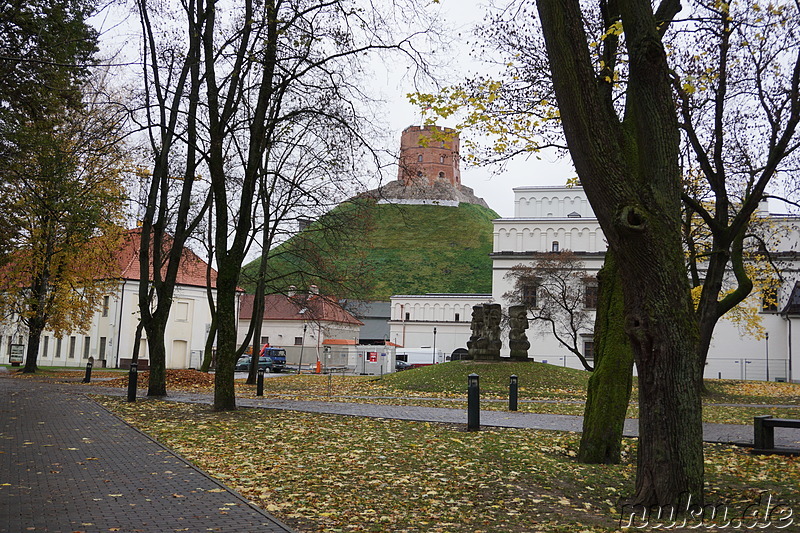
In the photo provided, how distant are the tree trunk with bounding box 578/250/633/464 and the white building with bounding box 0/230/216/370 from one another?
4421cm

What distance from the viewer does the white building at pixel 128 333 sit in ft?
172

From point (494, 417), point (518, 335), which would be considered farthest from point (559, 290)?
point (494, 417)

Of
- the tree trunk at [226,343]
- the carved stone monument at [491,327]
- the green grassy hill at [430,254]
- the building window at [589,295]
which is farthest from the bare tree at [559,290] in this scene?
the tree trunk at [226,343]

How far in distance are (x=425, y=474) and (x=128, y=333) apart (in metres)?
49.2

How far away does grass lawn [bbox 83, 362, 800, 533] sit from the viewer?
6368mm

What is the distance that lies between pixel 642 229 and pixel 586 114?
130 cm

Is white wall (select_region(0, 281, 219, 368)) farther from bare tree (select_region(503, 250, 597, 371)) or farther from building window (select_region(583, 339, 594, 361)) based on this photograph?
building window (select_region(583, 339, 594, 361))

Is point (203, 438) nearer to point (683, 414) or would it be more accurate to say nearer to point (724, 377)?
point (683, 414)

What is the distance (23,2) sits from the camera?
12.6 m

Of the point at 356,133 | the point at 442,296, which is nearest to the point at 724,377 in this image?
the point at 442,296

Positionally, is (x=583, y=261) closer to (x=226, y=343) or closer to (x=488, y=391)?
(x=488, y=391)

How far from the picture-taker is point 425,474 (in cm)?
834

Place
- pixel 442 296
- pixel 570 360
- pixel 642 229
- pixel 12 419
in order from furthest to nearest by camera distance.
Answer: pixel 442 296, pixel 570 360, pixel 12 419, pixel 642 229

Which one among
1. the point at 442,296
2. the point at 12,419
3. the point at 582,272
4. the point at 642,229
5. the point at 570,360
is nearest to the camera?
the point at 642,229
